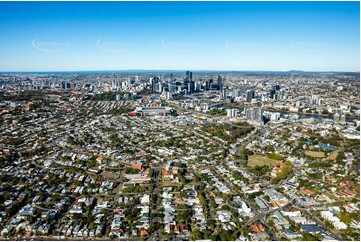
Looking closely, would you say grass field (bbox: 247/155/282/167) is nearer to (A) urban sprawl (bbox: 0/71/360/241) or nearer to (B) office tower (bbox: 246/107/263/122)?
(A) urban sprawl (bbox: 0/71/360/241)

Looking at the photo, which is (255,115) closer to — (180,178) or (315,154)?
(315,154)

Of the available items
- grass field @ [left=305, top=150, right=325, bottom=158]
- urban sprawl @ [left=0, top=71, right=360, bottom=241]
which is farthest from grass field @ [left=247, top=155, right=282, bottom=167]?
grass field @ [left=305, top=150, right=325, bottom=158]

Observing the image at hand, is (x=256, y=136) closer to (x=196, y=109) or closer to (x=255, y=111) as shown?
(x=255, y=111)

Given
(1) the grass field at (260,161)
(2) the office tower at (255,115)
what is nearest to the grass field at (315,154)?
(1) the grass field at (260,161)

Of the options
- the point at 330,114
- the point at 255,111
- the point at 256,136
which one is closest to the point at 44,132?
the point at 256,136

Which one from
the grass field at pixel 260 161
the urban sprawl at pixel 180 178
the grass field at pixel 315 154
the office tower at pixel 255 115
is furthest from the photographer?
the office tower at pixel 255 115

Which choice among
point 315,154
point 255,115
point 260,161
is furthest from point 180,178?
point 255,115

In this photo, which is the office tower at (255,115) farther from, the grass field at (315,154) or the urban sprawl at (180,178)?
the grass field at (315,154)

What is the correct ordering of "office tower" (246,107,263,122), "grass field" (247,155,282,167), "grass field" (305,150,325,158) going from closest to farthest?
"grass field" (247,155,282,167) < "grass field" (305,150,325,158) < "office tower" (246,107,263,122)
